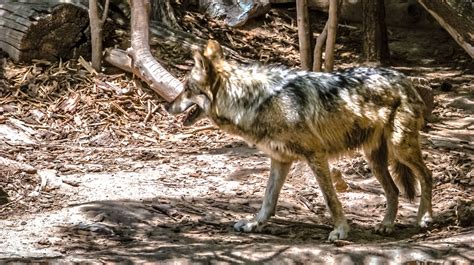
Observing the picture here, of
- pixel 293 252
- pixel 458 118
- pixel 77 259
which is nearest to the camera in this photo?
pixel 77 259

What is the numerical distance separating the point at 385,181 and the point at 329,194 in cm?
88

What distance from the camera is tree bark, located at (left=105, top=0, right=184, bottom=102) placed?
10.9 meters

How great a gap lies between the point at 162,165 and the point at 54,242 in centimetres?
288

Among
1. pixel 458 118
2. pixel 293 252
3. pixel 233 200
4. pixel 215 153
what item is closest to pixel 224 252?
pixel 293 252

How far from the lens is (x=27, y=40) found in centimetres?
1180

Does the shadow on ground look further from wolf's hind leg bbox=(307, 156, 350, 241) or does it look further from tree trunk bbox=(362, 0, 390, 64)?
tree trunk bbox=(362, 0, 390, 64)

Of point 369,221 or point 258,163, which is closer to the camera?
point 369,221

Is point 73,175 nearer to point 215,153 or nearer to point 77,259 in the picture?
point 215,153

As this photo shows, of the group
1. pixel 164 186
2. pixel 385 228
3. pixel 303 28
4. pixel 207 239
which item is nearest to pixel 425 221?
pixel 385 228

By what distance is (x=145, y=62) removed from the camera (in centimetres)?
1126

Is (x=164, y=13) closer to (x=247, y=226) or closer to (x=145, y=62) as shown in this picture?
(x=145, y=62)

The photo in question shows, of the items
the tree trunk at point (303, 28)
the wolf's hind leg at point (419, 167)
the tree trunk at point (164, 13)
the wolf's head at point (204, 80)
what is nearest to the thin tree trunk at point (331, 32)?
the tree trunk at point (303, 28)

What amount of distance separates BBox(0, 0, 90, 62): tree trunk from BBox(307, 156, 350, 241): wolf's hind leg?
622cm

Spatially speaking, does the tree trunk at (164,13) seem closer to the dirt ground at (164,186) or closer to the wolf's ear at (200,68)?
the dirt ground at (164,186)
